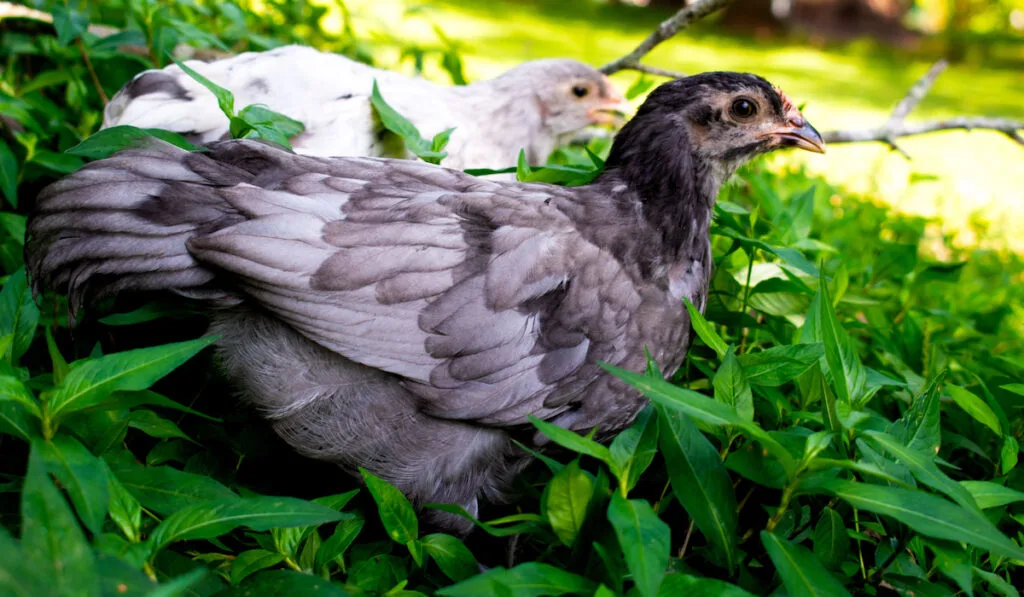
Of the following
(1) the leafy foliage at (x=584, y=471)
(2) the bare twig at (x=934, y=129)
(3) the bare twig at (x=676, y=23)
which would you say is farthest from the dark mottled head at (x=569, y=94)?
(1) the leafy foliage at (x=584, y=471)

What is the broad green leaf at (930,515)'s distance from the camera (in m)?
1.42

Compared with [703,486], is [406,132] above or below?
above

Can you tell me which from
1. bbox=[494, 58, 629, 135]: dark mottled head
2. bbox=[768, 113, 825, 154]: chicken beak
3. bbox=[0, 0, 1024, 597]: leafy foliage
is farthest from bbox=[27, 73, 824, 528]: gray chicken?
bbox=[494, 58, 629, 135]: dark mottled head

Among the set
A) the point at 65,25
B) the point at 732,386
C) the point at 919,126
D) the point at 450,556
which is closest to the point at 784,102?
the point at 732,386

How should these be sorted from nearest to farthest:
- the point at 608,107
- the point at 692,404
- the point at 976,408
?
the point at 692,404 → the point at 976,408 → the point at 608,107

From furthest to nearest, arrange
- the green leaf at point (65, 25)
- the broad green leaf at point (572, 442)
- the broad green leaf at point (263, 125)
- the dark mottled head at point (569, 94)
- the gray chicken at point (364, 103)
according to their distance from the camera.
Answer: the dark mottled head at point (569, 94) < the green leaf at point (65, 25) < the gray chicken at point (364, 103) < the broad green leaf at point (263, 125) < the broad green leaf at point (572, 442)

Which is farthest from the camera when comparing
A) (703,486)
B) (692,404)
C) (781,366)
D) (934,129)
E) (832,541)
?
(934,129)

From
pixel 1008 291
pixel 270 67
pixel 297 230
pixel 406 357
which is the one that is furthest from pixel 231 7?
pixel 1008 291

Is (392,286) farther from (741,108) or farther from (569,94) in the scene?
(569,94)

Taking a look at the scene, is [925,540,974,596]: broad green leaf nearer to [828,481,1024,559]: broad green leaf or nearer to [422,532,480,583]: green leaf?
[828,481,1024,559]: broad green leaf

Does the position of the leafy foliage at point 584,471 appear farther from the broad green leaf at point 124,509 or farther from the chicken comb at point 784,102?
the chicken comb at point 784,102

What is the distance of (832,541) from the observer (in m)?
1.76

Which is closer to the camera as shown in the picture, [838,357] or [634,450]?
[634,450]

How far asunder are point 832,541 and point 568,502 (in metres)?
0.58
